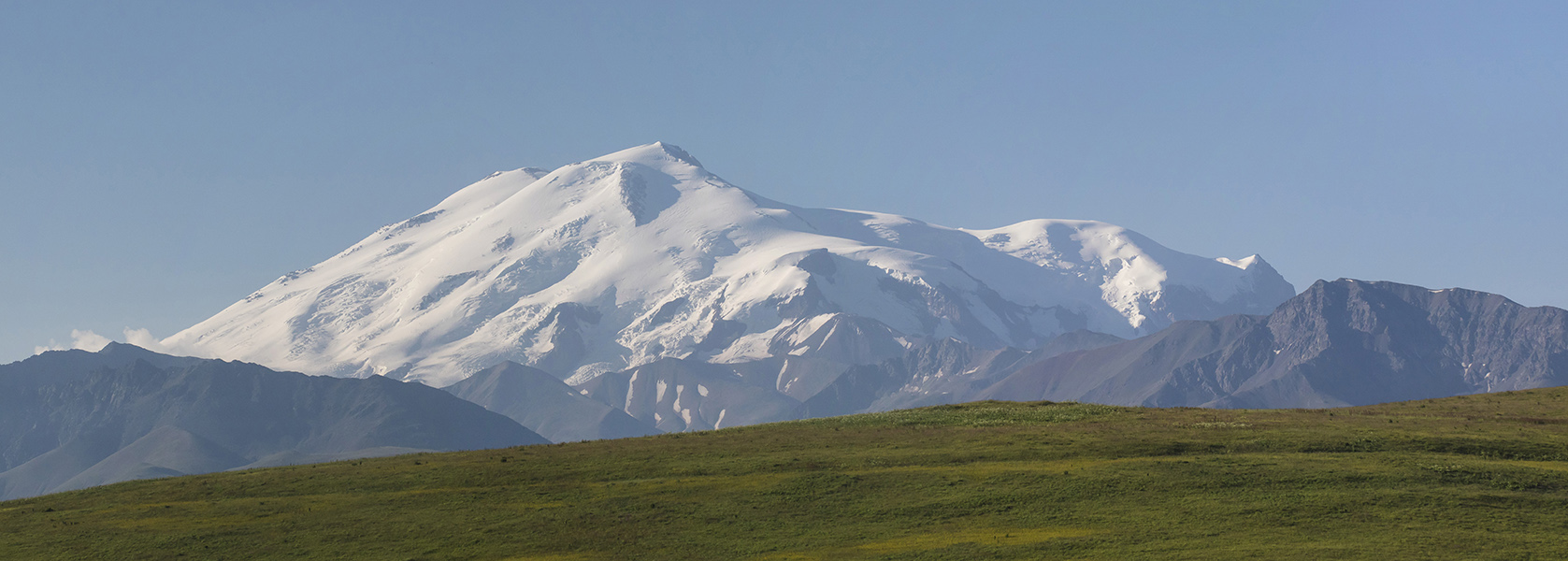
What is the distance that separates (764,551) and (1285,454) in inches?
1359

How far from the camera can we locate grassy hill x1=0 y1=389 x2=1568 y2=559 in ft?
218

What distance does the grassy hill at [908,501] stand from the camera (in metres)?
66.6

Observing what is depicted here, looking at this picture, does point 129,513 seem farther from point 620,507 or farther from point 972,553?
point 972,553

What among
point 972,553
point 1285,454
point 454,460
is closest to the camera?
point 972,553

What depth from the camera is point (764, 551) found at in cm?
6700

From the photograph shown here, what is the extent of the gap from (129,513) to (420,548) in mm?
22057

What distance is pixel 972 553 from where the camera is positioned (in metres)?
64.6

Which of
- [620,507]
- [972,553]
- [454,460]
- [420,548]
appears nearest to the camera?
[972,553]

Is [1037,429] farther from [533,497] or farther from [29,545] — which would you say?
[29,545]

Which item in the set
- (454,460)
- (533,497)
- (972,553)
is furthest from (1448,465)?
(454,460)

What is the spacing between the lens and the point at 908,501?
75.2 meters

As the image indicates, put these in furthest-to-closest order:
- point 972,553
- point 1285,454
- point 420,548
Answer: point 1285,454 < point 420,548 < point 972,553

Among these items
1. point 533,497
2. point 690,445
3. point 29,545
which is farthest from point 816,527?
point 29,545

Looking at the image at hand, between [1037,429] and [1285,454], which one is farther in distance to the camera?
[1037,429]
